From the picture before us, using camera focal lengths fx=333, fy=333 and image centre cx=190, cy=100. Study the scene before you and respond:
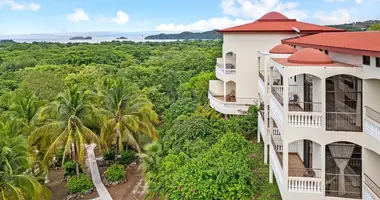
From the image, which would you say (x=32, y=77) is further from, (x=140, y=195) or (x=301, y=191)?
(x=301, y=191)

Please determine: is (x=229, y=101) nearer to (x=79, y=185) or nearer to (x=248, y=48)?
(x=248, y=48)

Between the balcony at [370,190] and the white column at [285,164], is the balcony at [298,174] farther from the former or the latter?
the balcony at [370,190]

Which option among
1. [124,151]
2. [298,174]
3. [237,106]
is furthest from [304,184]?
[124,151]

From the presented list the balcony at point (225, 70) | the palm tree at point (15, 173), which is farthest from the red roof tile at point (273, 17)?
the palm tree at point (15, 173)

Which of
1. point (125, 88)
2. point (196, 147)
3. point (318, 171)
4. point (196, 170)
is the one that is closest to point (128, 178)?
point (125, 88)

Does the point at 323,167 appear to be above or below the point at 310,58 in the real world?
below
